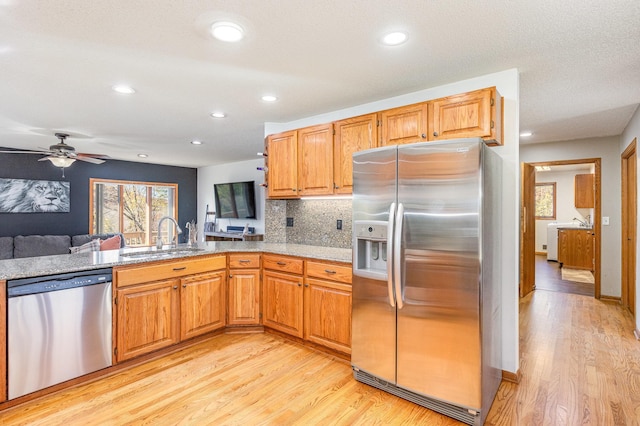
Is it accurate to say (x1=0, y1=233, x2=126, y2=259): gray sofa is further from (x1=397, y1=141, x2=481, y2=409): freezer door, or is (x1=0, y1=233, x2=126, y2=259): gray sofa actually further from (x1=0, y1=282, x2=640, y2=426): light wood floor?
(x1=397, y1=141, x2=481, y2=409): freezer door

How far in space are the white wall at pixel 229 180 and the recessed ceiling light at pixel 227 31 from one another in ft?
15.1

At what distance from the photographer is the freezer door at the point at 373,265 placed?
2.32 metres

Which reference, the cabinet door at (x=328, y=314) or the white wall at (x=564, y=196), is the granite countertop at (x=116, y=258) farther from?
the white wall at (x=564, y=196)

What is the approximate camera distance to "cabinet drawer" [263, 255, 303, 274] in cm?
318

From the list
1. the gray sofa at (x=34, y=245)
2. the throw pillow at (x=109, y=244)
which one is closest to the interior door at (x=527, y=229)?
the throw pillow at (x=109, y=244)

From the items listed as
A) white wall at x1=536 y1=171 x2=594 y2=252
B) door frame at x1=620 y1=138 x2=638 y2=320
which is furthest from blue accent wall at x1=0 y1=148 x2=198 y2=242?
white wall at x1=536 y1=171 x2=594 y2=252

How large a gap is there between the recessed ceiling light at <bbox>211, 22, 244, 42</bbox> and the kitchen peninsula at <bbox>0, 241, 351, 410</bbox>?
183 cm

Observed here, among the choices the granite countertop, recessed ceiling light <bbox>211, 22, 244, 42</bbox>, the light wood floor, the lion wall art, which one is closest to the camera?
recessed ceiling light <bbox>211, 22, 244, 42</bbox>

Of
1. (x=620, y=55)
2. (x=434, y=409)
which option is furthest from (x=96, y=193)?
(x=620, y=55)

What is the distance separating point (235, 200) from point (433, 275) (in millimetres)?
5978

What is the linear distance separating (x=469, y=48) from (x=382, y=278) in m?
1.63

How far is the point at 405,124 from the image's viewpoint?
284 centimetres

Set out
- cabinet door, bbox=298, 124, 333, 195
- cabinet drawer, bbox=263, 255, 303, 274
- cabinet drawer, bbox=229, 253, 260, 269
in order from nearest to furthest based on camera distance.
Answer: cabinet drawer, bbox=263, 255, 303, 274 < cabinet door, bbox=298, 124, 333, 195 < cabinet drawer, bbox=229, 253, 260, 269

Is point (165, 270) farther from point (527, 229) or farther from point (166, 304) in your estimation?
point (527, 229)
